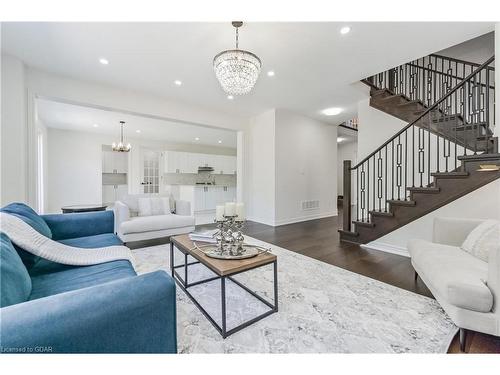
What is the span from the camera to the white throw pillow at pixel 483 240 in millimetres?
1766

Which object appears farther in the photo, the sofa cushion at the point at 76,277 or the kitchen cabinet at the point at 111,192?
the kitchen cabinet at the point at 111,192

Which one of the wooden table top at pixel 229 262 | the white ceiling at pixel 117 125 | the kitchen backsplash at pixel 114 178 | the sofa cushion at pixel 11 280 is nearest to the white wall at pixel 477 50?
the white ceiling at pixel 117 125

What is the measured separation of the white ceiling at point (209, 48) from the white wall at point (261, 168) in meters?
1.40

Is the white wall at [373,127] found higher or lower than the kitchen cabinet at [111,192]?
higher

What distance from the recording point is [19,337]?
2.10 ft

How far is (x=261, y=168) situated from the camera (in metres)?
5.48

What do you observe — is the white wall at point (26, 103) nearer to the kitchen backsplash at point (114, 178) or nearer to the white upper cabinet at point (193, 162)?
the white upper cabinet at point (193, 162)

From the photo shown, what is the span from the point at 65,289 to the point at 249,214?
4.62 meters

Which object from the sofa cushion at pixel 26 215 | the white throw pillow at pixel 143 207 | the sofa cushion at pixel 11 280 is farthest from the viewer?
the white throw pillow at pixel 143 207

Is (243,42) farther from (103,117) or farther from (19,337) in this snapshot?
(103,117)

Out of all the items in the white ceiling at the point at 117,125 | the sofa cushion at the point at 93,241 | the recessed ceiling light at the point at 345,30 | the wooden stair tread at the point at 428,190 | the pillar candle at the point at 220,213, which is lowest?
the sofa cushion at the point at 93,241

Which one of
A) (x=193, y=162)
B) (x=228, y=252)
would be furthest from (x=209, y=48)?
(x=193, y=162)

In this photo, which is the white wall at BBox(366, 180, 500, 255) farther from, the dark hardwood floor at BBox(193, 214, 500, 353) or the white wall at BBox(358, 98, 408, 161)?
the white wall at BBox(358, 98, 408, 161)
